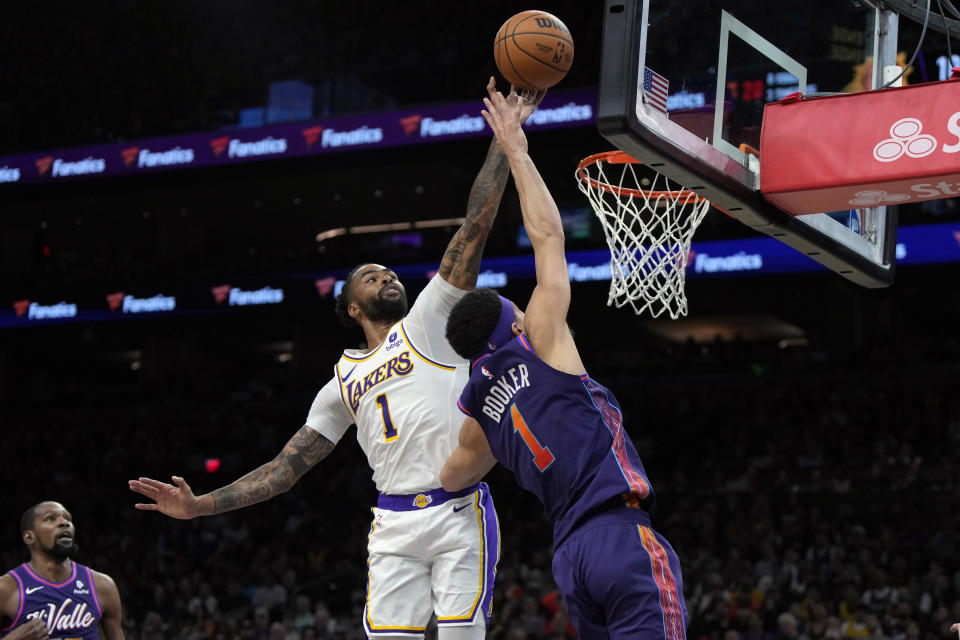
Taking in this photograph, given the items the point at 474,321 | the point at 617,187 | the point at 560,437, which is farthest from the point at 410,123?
the point at 560,437

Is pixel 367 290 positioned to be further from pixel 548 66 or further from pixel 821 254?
pixel 821 254

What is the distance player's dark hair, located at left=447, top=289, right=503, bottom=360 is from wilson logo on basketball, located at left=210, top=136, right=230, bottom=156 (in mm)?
14012

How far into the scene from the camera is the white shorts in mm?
4242

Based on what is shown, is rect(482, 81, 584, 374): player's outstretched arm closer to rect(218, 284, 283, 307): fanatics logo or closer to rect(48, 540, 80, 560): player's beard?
rect(48, 540, 80, 560): player's beard

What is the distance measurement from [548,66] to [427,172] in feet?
55.0

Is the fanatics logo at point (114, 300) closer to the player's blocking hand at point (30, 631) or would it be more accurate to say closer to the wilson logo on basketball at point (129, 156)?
the wilson logo on basketball at point (129, 156)

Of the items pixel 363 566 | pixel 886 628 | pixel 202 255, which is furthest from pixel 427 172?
pixel 886 628

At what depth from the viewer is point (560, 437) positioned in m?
3.56

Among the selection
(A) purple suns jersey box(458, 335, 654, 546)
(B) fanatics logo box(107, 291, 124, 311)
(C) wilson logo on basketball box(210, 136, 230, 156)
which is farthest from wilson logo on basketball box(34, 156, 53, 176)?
(A) purple suns jersey box(458, 335, 654, 546)

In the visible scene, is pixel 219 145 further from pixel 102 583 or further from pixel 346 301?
pixel 346 301

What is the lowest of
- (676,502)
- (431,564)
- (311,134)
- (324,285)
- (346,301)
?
(676,502)

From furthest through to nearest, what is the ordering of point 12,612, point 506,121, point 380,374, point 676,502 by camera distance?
point 676,502 → point 12,612 → point 380,374 → point 506,121

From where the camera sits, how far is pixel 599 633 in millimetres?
3473

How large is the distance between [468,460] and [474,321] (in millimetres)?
570
